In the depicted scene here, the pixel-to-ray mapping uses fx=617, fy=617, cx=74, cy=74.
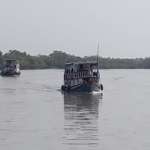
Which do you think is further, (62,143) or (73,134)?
(73,134)

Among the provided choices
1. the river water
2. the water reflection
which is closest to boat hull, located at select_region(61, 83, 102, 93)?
the water reflection

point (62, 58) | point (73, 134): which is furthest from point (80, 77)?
point (62, 58)

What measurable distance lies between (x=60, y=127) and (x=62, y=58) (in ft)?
502

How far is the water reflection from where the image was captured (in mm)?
24906

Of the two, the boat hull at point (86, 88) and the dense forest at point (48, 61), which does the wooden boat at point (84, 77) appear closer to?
the boat hull at point (86, 88)

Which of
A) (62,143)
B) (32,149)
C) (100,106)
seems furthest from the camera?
(100,106)

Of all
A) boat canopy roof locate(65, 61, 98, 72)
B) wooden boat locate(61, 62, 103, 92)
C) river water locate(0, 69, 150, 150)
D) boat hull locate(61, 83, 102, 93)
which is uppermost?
boat canopy roof locate(65, 61, 98, 72)

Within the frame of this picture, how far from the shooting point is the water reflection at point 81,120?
24906mm

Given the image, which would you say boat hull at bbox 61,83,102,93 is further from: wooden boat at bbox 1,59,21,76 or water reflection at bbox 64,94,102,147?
wooden boat at bbox 1,59,21,76

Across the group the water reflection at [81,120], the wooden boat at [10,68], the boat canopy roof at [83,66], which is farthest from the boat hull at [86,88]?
the wooden boat at [10,68]

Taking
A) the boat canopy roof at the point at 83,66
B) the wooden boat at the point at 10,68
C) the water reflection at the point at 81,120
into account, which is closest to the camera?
the water reflection at the point at 81,120

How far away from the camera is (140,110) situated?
40.2 metres

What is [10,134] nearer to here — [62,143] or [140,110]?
[62,143]

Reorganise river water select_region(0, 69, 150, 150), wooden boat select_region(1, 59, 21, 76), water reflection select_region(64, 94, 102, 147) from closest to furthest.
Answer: river water select_region(0, 69, 150, 150) → water reflection select_region(64, 94, 102, 147) → wooden boat select_region(1, 59, 21, 76)
